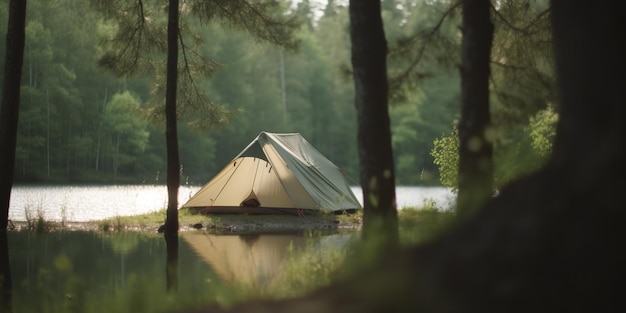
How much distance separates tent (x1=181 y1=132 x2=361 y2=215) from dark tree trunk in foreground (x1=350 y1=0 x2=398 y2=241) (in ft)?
30.9

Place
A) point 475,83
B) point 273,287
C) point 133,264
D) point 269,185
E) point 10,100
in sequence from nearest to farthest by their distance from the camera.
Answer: point 273,287
point 475,83
point 133,264
point 10,100
point 269,185

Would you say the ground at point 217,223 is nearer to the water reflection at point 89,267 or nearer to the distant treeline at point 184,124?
the water reflection at point 89,267

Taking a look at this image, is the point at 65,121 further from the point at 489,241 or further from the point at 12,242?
the point at 489,241

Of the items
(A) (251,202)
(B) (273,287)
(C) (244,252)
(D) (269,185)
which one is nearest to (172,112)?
(C) (244,252)

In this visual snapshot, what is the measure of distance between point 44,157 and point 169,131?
98.8 feet

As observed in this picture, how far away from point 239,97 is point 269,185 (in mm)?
38889

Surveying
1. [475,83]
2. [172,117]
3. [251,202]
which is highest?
[172,117]

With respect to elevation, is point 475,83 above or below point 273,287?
above

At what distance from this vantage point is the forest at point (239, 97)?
8.75 meters

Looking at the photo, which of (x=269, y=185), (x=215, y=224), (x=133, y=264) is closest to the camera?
(x=133, y=264)

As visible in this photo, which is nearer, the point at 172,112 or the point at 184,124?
the point at 172,112

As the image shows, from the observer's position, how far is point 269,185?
17.1 meters

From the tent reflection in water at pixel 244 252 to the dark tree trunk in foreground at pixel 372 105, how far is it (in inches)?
55.4

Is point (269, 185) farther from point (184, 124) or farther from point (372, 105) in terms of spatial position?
point (184, 124)
